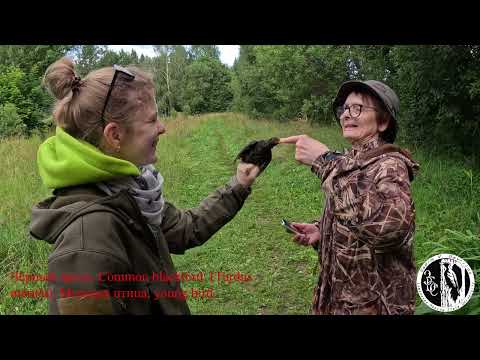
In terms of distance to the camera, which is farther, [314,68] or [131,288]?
[314,68]

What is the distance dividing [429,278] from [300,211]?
4776 mm

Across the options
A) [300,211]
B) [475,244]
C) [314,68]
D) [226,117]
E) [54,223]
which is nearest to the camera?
[54,223]

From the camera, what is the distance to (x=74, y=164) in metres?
1.37

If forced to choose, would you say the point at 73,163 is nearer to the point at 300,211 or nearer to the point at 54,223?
the point at 54,223

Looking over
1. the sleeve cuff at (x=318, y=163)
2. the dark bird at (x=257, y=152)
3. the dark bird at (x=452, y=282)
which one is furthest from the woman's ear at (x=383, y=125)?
the dark bird at (x=452, y=282)

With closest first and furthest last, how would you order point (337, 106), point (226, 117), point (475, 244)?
point (337, 106), point (475, 244), point (226, 117)

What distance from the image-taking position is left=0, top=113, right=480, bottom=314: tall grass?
13.5 feet

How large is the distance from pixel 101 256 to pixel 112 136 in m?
0.50

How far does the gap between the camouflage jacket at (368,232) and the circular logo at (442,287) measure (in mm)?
142

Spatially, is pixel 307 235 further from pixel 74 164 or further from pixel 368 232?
pixel 74 164

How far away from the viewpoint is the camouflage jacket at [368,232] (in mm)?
1816

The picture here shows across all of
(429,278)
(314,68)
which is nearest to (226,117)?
(314,68)

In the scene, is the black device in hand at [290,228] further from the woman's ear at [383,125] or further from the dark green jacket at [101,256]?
the dark green jacket at [101,256]

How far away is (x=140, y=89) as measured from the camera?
159 centimetres
